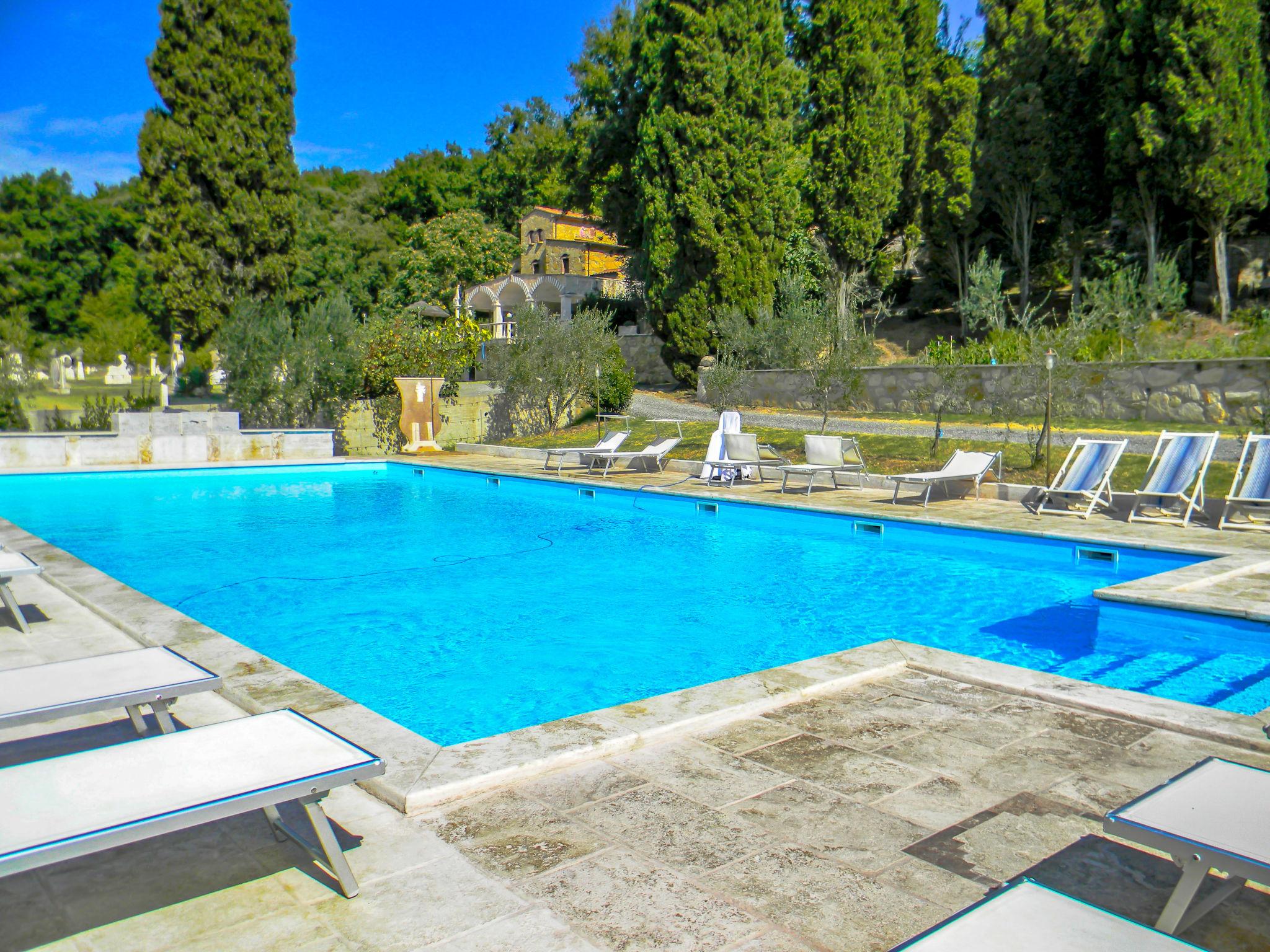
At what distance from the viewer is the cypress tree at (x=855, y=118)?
997 inches

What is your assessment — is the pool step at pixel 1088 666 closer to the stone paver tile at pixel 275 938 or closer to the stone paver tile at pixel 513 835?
the stone paver tile at pixel 513 835

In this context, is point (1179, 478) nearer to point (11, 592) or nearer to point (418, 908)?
point (418, 908)

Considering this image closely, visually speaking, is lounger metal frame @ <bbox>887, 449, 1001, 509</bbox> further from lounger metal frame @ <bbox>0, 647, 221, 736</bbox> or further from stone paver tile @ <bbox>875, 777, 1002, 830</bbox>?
lounger metal frame @ <bbox>0, 647, 221, 736</bbox>

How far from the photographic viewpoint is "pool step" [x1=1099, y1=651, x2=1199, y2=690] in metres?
5.48

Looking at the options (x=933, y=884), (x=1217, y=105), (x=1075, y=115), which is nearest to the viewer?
(x=933, y=884)

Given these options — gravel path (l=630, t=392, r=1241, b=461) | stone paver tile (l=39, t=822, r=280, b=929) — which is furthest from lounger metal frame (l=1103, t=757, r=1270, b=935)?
gravel path (l=630, t=392, r=1241, b=461)

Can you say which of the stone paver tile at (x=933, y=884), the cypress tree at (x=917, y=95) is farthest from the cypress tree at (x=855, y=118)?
the stone paver tile at (x=933, y=884)

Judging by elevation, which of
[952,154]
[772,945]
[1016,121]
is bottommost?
[772,945]

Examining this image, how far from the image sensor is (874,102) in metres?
25.5

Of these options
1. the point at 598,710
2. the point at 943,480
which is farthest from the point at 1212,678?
the point at 943,480

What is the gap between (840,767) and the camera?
3.36 meters

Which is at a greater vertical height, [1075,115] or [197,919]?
[1075,115]

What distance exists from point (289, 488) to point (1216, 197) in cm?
2229

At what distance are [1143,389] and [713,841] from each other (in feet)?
46.9
